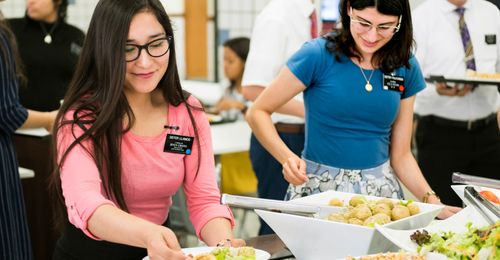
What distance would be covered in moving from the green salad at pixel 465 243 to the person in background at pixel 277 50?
1.49 meters

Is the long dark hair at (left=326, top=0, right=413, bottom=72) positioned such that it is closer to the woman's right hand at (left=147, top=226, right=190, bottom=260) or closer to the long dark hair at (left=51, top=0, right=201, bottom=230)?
the long dark hair at (left=51, top=0, right=201, bottom=230)

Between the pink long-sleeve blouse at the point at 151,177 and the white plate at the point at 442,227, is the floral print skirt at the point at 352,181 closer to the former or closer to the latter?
the pink long-sleeve blouse at the point at 151,177

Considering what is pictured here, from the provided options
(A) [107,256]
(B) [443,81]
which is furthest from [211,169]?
(B) [443,81]

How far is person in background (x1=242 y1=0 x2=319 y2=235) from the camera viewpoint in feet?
10.5

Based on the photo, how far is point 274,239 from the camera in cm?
206

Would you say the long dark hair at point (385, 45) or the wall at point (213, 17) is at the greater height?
the long dark hair at point (385, 45)

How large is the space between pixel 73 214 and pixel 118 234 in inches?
6.3

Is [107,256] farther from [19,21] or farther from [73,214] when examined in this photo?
[19,21]

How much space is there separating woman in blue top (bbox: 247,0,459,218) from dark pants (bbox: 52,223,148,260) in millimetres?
598

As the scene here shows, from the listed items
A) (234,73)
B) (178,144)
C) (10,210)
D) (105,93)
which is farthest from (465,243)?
(234,73)

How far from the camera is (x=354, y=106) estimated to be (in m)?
2.39

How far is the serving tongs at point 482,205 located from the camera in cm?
172

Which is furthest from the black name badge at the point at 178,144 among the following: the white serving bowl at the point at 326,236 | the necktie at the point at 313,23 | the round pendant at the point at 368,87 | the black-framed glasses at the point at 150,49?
the necktie at the point at 313,23

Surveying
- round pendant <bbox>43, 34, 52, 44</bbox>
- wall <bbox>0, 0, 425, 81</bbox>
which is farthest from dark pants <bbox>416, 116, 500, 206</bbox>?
wall <bbox>0, 0, 425, 81</bbox>
